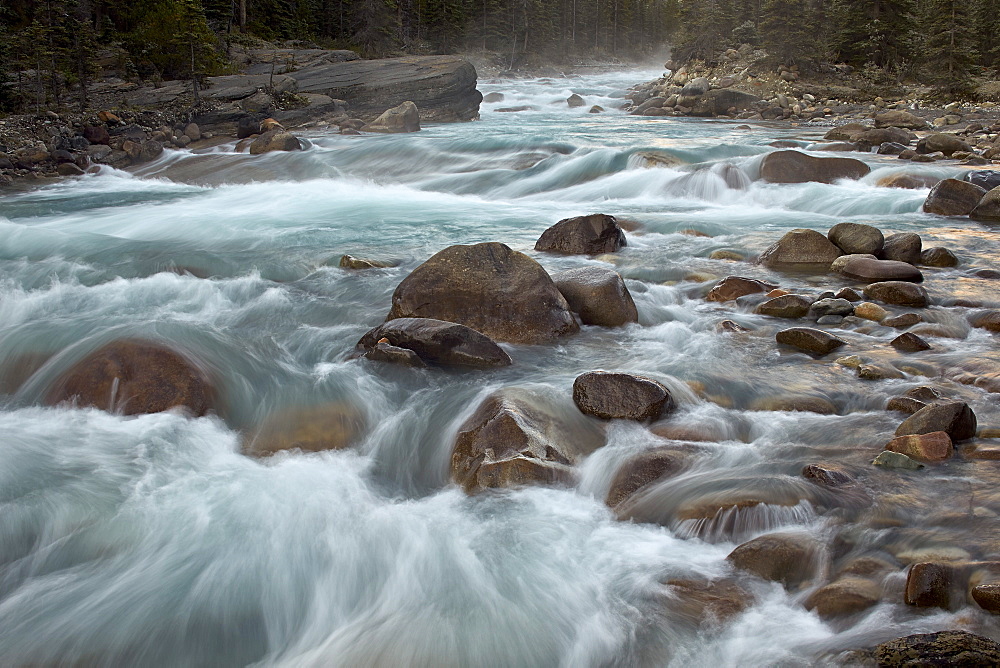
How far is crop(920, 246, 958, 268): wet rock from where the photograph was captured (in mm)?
8672

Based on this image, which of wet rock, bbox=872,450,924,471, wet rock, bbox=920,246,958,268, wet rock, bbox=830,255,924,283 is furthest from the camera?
wet rock, bbox=920,246,958,268

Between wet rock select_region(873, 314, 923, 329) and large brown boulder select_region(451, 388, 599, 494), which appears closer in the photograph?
large brown boulder select_region(451, 388, 599, 494)

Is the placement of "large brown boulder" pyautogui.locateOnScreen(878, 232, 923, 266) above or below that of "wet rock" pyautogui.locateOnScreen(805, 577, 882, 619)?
above

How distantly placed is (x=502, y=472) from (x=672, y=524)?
1089mm

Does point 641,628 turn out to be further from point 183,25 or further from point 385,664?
point 183,25

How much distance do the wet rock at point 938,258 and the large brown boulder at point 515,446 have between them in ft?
19.8

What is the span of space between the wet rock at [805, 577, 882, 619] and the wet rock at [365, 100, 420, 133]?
20.9 meters

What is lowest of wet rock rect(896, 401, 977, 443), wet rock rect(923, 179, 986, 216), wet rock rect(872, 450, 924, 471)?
wet rock rect(872, 450, 924, 471)

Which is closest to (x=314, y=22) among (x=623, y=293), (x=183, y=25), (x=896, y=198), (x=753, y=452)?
(x=183, y=25)

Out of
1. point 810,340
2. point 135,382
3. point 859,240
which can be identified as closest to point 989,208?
point 859,240

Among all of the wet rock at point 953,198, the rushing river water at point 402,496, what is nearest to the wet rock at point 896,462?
the rushing river water at point 402,496

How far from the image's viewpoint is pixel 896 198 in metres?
12.2

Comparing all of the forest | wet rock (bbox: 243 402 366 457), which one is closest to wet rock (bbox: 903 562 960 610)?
wet rock (bbox: 243 402 366 457)

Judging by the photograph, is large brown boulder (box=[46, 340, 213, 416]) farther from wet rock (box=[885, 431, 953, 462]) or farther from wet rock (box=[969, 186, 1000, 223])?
wet rock (box=[969, 186, 1000, 223])
